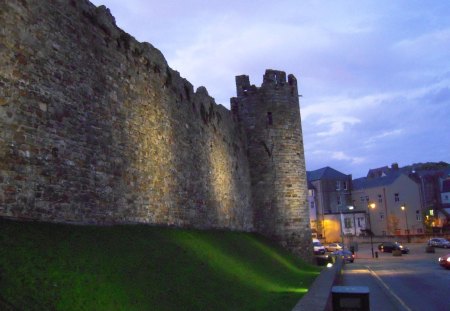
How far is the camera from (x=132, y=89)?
1400 cm

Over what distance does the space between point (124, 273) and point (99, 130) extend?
4.23 metres

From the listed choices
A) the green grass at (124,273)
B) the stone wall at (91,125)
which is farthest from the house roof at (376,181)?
the green grass at (124,273)

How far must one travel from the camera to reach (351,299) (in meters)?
8.74

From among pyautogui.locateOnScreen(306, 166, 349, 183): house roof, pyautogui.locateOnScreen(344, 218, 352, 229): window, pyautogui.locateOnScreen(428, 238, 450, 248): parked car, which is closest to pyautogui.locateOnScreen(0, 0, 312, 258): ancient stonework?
pyautogui.locateOnScreen(428, 238, 450, 248): parked car

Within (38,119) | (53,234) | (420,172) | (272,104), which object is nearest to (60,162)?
(38,119)

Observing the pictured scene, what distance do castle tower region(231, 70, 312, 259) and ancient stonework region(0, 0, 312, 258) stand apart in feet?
11.6

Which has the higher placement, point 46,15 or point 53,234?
point 46,15

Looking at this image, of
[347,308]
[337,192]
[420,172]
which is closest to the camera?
[347,308]

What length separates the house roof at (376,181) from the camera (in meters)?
76.8

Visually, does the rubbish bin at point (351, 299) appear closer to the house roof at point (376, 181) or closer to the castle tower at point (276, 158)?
the castle tower at point (276, 158)

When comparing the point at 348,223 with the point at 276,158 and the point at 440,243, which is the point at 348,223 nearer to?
the point at 440,243

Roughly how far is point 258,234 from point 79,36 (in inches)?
645

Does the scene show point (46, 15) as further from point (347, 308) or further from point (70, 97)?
point (347, 308)

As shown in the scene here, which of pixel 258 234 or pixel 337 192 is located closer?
pixel 258 234
